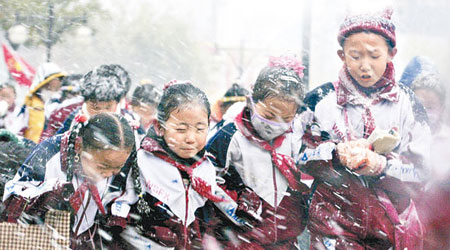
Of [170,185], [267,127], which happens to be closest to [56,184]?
[170,185]

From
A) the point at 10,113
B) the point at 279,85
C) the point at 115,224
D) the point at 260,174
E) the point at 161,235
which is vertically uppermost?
the point at 279,85

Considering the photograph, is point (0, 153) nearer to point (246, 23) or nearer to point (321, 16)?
point (321, 16)

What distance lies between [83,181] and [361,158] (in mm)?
1554

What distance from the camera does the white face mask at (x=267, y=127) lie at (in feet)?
10.8

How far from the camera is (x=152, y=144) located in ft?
10.3

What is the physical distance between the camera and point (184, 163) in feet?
10.3

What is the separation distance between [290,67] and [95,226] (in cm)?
160

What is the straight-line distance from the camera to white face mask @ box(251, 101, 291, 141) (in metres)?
3.29

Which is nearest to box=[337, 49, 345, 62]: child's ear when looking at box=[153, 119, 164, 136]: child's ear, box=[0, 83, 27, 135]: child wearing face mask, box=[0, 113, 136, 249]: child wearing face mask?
box=[153, 119, 164, 136]: child's ear

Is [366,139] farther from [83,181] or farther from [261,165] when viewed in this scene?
[83,181]

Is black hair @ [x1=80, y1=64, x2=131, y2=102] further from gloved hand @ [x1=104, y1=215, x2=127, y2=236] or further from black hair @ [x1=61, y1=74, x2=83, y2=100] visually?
black hair @ [x1=61, y1=74, x2=83, y2=100]

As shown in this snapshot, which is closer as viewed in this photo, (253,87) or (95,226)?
(95,226)

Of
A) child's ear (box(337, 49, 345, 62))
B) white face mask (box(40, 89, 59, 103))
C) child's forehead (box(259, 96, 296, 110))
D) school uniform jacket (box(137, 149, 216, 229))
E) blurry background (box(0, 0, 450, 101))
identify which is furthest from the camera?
blurry background (box(0, 0, 450, 101))

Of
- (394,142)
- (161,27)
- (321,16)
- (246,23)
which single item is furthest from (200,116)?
(161,27)
